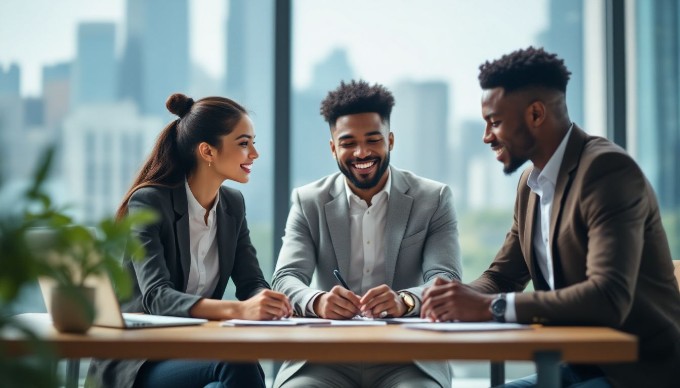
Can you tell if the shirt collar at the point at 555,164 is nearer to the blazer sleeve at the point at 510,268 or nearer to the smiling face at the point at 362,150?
the blazer sleeve at the point at 510,268

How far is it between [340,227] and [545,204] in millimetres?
887

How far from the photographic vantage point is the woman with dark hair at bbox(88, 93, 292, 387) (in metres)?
2.79

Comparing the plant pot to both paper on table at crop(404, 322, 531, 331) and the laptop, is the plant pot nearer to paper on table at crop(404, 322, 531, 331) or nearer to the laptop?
the laptop

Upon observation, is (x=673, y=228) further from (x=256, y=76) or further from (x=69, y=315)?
(x=69, y=315)

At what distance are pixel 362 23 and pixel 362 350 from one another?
2.65 meters

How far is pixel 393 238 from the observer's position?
3.09 meters

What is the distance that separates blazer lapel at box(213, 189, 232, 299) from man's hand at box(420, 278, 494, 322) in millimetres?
1033

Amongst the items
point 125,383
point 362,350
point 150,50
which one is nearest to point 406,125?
point 150,50

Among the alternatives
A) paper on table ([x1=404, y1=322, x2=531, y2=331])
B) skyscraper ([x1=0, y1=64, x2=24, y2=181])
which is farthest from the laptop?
skyscraper ([x1=0, y1=64, x2=24, y2=181])

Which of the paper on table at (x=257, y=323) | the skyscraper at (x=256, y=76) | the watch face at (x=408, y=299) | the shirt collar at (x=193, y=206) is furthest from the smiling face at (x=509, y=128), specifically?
the skyscraper at (x=256, y=76)

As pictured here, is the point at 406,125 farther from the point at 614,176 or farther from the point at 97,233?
the point at 97,233

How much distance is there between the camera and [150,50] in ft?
13.5

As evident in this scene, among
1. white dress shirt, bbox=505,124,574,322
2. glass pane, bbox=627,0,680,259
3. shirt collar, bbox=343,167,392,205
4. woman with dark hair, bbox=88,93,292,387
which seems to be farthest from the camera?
glass pane, bbox=627,0,680,259

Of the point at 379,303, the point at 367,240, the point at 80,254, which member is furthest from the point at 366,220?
the point at 80,254
